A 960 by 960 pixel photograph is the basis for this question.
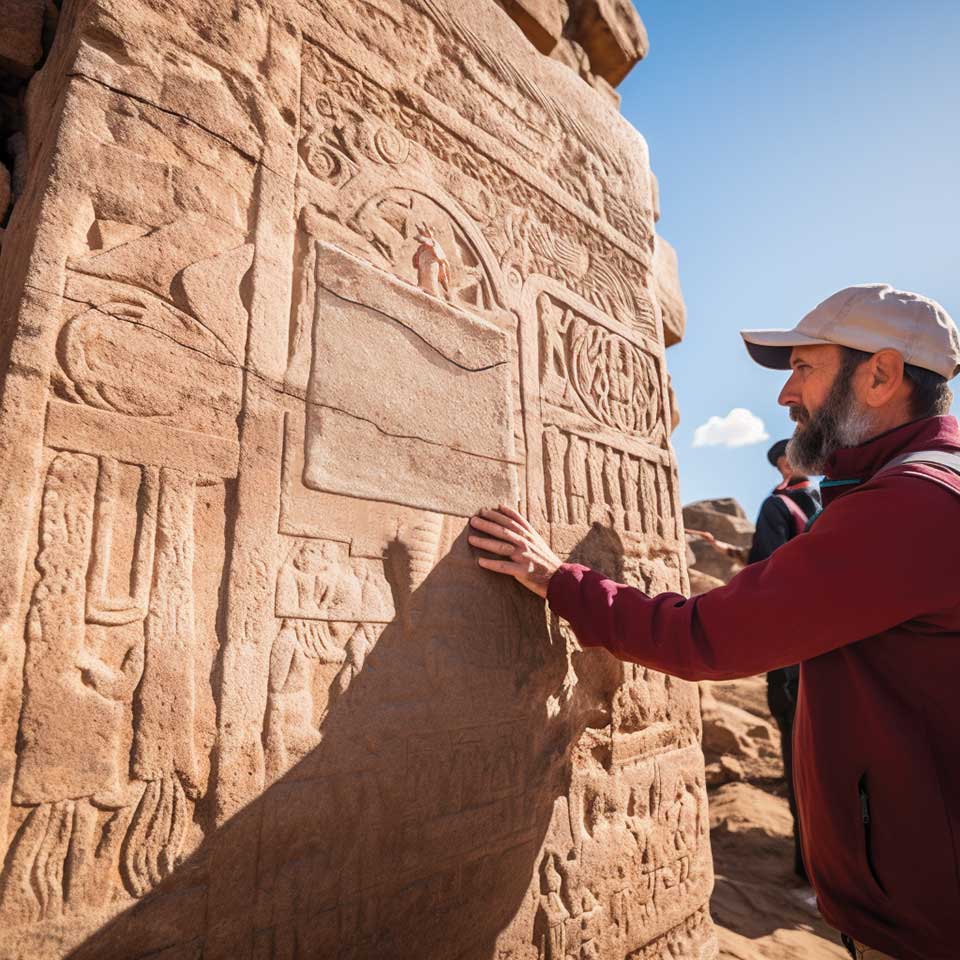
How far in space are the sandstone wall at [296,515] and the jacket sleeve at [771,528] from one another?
1.92 metres

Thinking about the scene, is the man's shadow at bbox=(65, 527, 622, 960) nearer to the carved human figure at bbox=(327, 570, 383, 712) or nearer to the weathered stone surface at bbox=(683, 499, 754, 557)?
the carved human figure at bbox=(327, 570, 383, 712)

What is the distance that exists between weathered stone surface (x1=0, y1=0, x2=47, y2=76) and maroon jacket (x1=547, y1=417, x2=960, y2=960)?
2247 mm

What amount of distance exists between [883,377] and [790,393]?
268 mm

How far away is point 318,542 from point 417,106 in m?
1.51

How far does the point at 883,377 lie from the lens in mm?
1708

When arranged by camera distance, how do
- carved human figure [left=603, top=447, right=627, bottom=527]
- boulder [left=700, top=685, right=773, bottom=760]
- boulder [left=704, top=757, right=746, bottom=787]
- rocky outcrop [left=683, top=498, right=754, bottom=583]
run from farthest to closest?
→ rocky outcrop [left=683, top=498, right=754, bottom=583]
boulder [left=700, top=685, right=773, bottom=760]
boulder [left=704, top=757, right=746, bottom=787]
carved human figure [left=603, top=447, right=627, bottom=527]

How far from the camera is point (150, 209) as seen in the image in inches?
56.7

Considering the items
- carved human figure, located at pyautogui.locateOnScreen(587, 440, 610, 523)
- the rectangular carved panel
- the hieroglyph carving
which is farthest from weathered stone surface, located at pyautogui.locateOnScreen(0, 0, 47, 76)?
carved human figure, located at pyautogui.locateOnScreen(587, 440, 610, 523)

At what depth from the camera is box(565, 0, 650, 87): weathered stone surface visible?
334 cm

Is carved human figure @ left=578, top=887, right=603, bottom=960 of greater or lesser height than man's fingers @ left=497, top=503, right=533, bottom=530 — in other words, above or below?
below

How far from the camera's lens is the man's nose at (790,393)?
1924 mm

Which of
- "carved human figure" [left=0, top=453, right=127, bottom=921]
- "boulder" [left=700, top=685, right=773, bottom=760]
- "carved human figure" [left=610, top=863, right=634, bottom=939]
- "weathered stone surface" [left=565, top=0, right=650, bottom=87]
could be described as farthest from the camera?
"boulder" [left=700, top=685, right=773, bottom=760]

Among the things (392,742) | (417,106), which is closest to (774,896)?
(392,742)

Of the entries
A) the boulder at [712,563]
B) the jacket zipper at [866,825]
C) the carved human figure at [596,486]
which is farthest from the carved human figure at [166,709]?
the boulder at [712,563]
